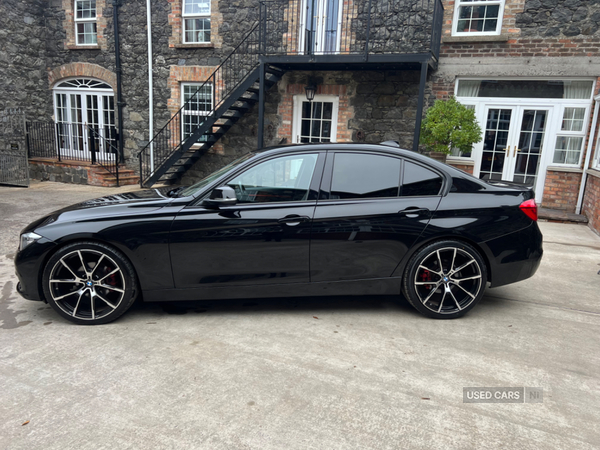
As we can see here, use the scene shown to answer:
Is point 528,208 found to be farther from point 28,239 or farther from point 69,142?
point 69,142

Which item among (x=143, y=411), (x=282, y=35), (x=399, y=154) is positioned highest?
(x=282, y=35)

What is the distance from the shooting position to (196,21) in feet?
39.9

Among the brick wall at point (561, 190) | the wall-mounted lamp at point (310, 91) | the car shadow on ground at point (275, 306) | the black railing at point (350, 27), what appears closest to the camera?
the car shadow on ground at point (275, 306)

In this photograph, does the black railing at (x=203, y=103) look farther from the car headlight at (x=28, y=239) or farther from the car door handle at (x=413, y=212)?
the car door handle at (x=413, y=212)

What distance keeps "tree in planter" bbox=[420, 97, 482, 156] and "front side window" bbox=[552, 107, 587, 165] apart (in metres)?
1.93

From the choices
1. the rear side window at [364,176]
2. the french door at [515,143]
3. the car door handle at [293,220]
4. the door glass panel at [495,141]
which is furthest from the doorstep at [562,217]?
the car door handle at [293,220]

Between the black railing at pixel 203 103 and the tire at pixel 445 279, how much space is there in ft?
28.1

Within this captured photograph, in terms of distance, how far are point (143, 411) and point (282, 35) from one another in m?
10.4

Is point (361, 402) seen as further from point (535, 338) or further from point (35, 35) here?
point (35, 35)

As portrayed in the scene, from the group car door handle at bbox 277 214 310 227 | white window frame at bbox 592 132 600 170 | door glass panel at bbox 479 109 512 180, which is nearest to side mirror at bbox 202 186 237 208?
car door handle at bbox 277 214 310 227


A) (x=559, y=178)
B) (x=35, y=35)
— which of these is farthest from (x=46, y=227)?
(x=35, y=35)

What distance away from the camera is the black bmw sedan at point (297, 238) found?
368 cm

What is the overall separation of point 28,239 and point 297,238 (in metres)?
2.23

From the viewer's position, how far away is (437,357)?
3279 millimetres
